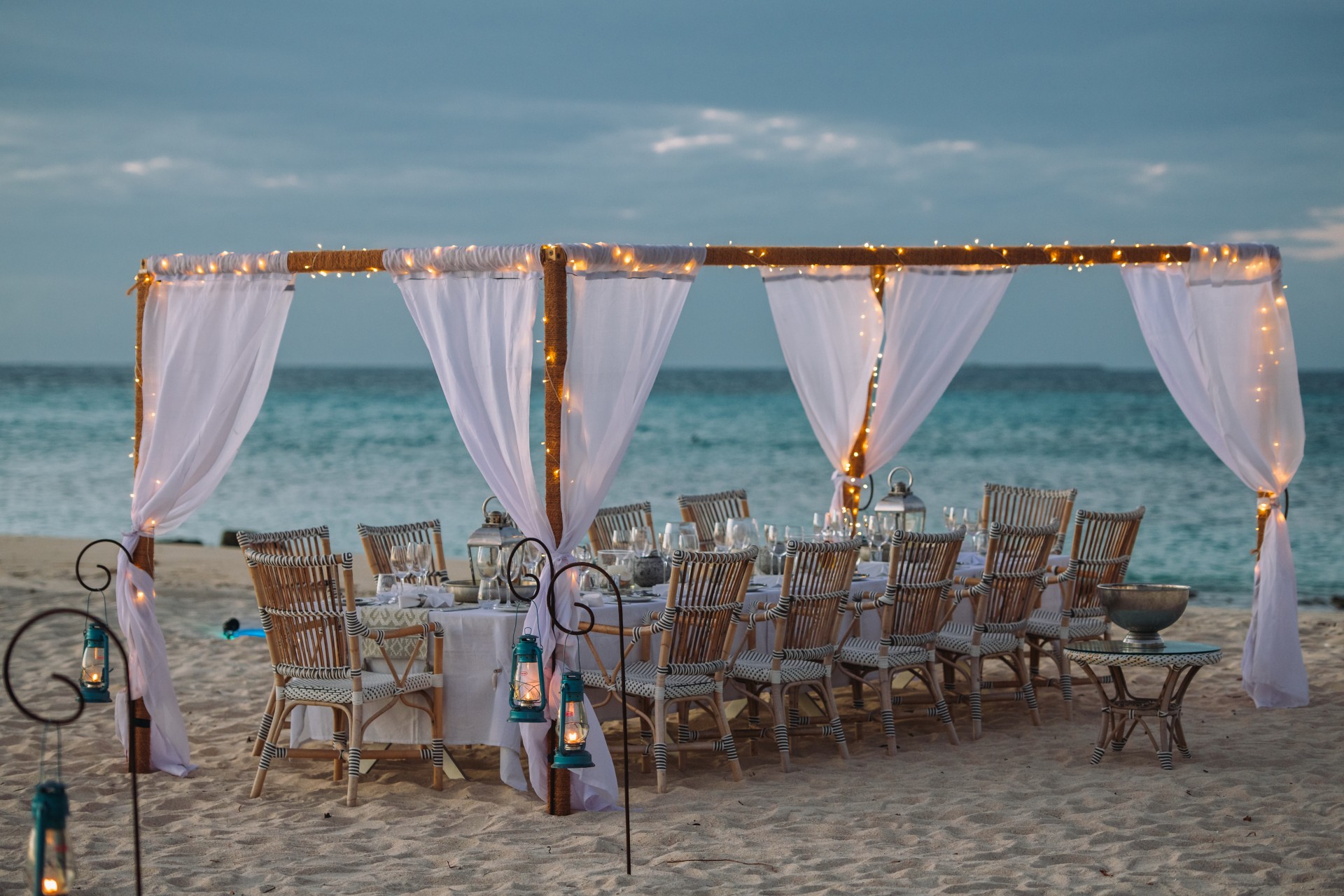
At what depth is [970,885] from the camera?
449cm

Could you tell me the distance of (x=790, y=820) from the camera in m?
5.31

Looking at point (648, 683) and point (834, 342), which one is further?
point (834, 342)

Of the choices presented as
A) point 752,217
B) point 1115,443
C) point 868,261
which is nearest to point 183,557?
point 868,261

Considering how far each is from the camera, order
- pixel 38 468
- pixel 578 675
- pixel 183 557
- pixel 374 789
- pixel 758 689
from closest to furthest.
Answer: pixel 578 675 < pixel 374 789 < pixel 758 689 < pixel 183 557 < pixel 38 468

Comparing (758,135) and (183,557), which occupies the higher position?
(758,135)

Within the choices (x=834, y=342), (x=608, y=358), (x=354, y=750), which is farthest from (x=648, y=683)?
(x=834, y=342)

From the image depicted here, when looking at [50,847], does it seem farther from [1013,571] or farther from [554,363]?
[1013,571]

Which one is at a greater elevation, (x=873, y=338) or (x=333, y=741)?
(x=873, y=338)

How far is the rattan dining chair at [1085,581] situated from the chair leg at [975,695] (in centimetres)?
55

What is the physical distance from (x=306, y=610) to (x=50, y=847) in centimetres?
301

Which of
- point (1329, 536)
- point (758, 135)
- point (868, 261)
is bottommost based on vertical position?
point (1329, 536)

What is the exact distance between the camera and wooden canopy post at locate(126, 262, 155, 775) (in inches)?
242

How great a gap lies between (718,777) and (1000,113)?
1952 cm

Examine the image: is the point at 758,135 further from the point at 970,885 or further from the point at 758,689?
the point at 970,885
